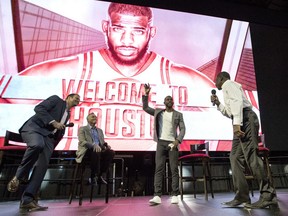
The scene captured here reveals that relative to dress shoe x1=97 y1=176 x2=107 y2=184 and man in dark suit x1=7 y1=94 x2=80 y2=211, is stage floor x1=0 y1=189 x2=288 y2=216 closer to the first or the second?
man in dark suit x1=7 y1=94 x2=80 y2=211

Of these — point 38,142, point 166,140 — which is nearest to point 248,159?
point 166,140

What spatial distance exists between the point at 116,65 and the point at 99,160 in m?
1.88

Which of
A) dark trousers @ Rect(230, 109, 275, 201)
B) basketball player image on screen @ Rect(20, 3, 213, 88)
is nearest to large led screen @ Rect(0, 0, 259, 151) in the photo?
basketball player image on screen @ Rect(20, 3, 213, 88)

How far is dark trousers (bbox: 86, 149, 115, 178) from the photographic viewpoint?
9.46ft

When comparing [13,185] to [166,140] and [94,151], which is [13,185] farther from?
[166,140]

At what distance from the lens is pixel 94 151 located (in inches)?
113

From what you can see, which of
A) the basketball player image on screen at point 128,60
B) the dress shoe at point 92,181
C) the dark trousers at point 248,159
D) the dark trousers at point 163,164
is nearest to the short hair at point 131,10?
the basketball player image on screen at point 128,60

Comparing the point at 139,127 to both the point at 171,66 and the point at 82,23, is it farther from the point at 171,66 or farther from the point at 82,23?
the point at 82,23

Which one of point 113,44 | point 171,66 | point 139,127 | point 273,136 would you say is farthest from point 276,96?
point 113,44

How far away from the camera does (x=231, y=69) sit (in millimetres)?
4562

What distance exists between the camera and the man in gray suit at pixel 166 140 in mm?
2566

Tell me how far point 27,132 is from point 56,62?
6.66 feet

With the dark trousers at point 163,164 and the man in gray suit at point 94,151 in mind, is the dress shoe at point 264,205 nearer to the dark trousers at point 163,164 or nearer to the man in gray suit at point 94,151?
the dark trousers at point 163,164

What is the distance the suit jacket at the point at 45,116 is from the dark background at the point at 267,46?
2.66m
